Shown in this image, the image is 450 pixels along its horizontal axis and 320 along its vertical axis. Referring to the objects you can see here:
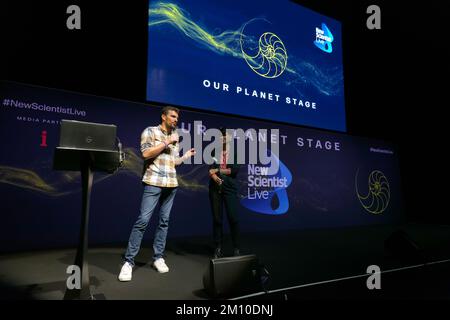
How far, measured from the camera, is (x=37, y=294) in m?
1.75

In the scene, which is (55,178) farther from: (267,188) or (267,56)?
(267,56)

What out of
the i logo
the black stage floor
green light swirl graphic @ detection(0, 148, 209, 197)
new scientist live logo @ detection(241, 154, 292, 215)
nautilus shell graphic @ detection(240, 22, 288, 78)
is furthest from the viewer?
new scientist live logo @ detection(241, 154, 292, 215)

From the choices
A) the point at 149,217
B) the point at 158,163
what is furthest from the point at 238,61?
the point at 149,217

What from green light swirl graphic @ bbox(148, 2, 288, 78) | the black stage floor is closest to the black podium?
the black stage floor

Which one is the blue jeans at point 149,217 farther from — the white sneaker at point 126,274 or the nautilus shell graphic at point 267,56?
the nautilus shell graphic at point 267,56

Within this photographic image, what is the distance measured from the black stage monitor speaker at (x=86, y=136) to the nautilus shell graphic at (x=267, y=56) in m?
3.13

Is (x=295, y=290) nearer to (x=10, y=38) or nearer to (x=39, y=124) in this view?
(x=39, y=124)

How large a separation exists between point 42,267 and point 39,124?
5.67 feet

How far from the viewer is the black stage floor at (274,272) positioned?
1.80 m

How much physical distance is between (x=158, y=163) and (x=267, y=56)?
306cm

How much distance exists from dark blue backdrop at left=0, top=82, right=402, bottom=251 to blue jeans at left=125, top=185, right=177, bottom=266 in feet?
5.24

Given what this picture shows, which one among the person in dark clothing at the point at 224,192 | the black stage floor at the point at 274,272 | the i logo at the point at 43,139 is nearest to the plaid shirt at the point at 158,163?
the person in dark clothing at the point at 224,192

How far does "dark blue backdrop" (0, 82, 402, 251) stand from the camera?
314cm

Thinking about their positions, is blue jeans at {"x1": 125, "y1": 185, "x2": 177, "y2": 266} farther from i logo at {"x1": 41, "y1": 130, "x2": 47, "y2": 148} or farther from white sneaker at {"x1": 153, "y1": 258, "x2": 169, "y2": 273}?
i logo at {"x1": 41, "y1": 130, "x2": 47, "y2": 148}
